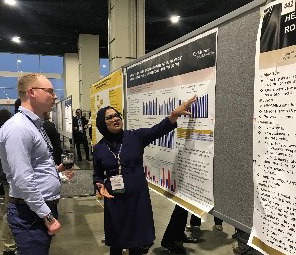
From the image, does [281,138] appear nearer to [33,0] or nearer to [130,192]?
[130,192]

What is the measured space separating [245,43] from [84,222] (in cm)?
345

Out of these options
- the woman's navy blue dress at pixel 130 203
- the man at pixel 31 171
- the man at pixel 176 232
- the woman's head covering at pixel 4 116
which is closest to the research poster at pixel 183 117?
the woman's navy blue dress at pixel 130 203

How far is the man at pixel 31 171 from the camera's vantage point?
1.59 meters

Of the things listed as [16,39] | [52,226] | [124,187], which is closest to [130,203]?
[124,187]

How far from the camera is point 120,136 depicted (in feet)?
7.51

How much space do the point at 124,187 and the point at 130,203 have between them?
0.12m

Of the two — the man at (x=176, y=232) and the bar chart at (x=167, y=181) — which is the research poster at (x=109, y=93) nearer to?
the bar chart at (x=167, y=181)

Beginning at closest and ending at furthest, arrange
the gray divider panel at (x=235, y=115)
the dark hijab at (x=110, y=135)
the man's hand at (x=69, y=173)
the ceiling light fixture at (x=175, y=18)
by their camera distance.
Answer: the gray divider panel at (x=235, y=115) → the man's hand at (x=69, y=173) → the dark hijab at (x=110, y=135) → the ceiling light fixture at (x=175, y=18)

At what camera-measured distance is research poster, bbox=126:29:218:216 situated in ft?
5.07

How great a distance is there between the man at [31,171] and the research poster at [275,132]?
42.7 inches

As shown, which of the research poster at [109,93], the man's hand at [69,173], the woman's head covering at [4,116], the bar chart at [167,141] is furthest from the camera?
the woman's head covering at [4,116]

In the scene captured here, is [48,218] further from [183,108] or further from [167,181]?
[183,108]

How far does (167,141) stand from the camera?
209cm

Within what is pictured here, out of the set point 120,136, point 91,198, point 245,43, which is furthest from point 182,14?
point 245,43
